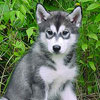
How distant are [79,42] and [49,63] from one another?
1203 mm

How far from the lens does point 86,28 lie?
18.6 ft

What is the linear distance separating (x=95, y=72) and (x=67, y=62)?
1570mm

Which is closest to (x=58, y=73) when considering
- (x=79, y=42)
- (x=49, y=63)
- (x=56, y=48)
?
(x=49, y=63)

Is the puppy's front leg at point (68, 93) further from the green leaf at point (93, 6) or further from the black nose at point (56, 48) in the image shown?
the green leaf at point (93, 6)

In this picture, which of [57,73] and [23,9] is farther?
[23,9]

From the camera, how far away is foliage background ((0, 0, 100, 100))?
18.0 ft

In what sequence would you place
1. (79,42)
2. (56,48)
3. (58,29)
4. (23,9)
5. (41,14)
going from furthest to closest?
1. (79,42)
2. (23,9)
3. (41,14)
4. (58,29)
5. (56,48)

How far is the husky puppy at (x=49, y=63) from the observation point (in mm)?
4766

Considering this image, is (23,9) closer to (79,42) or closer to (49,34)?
(49,34)

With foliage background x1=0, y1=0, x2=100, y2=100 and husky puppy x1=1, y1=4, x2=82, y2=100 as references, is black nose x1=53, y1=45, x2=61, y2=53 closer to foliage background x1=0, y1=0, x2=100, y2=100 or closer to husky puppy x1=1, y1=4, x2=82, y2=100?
husky puppy x1=1, y1=4, x2=82, y2=100

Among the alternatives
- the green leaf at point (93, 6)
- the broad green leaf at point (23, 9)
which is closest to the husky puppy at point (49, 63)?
the green leaf at point (93, 6)

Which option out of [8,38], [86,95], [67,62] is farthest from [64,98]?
[8,38]

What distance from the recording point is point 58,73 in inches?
191

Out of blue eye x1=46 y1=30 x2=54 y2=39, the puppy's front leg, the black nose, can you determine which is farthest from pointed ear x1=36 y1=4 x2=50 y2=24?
the puppy's front leg
